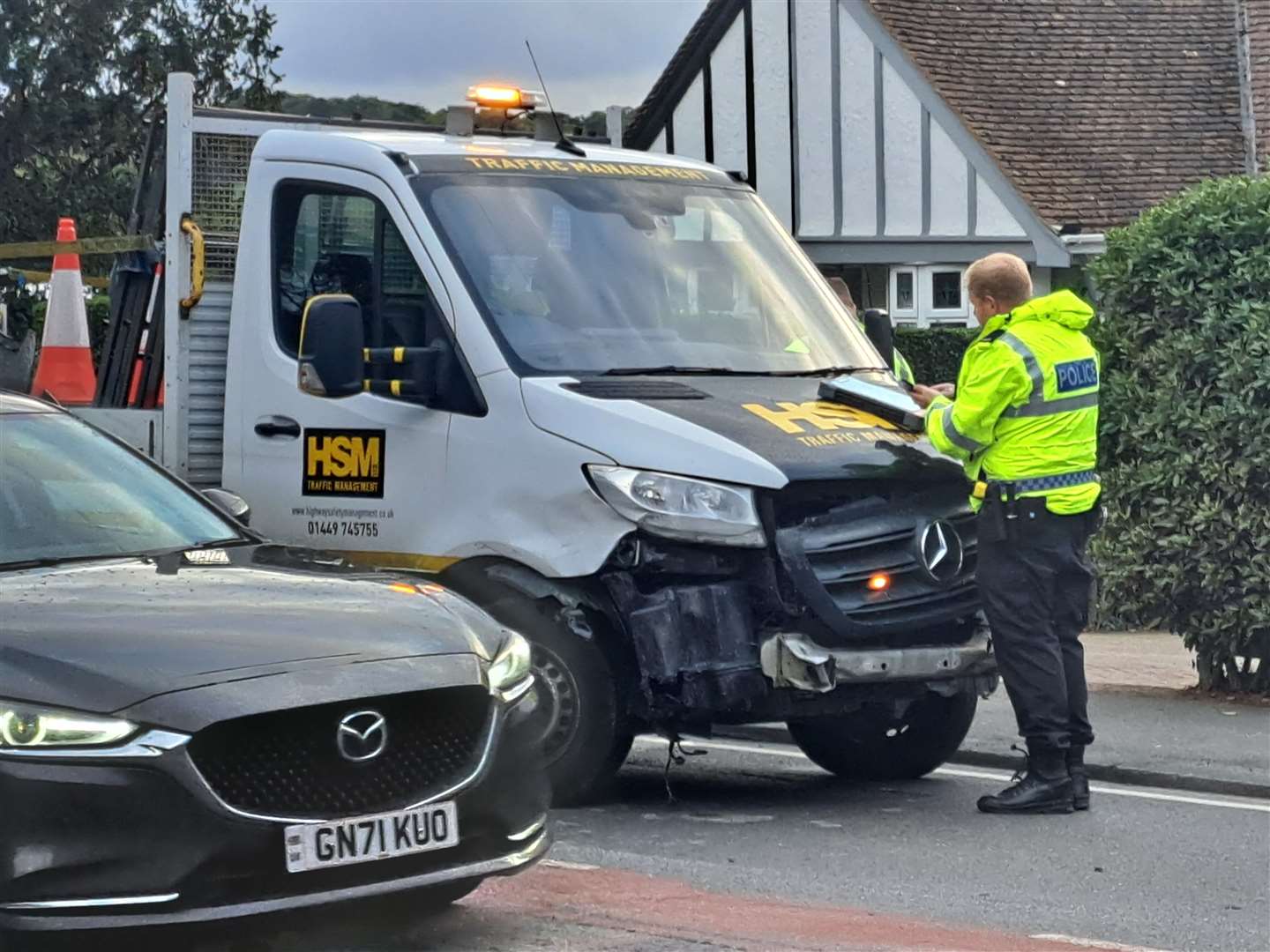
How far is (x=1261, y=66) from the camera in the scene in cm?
A: 3023

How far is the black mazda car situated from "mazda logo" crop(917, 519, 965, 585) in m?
2.39

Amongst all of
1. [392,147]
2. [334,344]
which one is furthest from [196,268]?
[334,344]

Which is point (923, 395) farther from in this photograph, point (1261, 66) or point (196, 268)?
point (1261, 66)

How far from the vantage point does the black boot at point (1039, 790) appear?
25.9 feet

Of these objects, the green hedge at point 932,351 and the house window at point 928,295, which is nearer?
the green hedge at point 932,351

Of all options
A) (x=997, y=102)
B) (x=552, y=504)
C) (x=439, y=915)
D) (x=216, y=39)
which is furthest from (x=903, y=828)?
(x=216, y=39)

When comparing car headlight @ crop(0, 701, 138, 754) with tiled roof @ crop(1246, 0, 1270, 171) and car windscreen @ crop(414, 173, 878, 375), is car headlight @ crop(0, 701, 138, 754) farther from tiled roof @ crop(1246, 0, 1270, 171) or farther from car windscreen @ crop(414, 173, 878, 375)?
tiled roof @ crop(1246, 0, 1270, 171)

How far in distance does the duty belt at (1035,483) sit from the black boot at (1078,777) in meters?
1.02

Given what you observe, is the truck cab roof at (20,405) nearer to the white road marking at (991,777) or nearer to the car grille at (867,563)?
the car grille at (867,563)

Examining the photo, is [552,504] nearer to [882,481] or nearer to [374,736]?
[882,481]

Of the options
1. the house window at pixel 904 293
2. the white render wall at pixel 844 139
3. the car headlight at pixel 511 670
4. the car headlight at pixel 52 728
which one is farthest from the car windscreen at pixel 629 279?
the house window at pixel 904 293

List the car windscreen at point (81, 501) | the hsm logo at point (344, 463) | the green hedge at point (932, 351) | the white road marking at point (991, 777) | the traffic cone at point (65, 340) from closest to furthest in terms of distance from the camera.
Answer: the car windscreen at point (81, 501) < the hsm logo at point (344, 463) < the white road marking at point (991, 777) < the traffic cone at point (65, 340) < the green hedge at point (932, 351)

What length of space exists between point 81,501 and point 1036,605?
350cm

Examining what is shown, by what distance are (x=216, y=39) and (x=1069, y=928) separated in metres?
41.6
